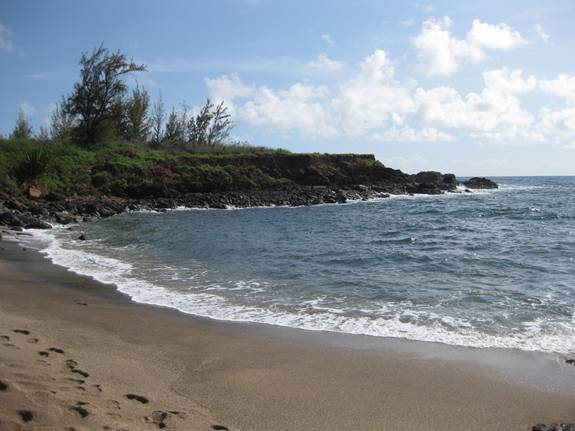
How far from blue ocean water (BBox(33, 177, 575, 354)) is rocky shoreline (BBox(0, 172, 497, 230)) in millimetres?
2663

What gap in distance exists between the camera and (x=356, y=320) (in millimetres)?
8539

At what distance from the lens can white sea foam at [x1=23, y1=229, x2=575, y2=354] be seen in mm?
7418

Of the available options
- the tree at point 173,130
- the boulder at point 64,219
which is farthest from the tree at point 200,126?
the boulder at point 64,219

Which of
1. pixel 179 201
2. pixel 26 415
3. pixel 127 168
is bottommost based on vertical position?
pixel 26 415

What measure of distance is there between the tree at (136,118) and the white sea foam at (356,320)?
1660 inches

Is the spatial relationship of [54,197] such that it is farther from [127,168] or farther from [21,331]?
[21,331]

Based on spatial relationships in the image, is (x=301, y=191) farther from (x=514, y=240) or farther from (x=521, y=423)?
(x=521, y=423)

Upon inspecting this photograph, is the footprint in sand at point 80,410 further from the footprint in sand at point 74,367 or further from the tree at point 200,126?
the tree at point 200,126

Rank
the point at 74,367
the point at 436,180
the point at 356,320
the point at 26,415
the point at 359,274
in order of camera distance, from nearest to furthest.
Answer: the point at 26,415 → the point at 74,367 → the point at 356,320 → the point at 359,274 → the point at 436,180

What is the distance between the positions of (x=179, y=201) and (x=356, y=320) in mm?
29704

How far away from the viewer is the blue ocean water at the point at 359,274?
8.38m

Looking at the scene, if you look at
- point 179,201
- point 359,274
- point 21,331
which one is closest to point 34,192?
point 179,201

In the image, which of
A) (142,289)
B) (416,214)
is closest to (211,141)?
(416,214)

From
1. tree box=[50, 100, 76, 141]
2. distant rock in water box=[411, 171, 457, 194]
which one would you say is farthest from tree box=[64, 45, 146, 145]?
distant rock in water box=[411, 171, 457, 194]
